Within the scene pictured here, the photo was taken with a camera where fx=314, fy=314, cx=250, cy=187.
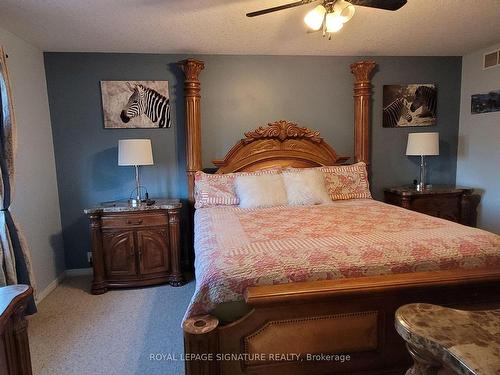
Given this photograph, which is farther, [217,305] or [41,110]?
[41,110]

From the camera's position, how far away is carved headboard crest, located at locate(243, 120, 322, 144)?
3383mm

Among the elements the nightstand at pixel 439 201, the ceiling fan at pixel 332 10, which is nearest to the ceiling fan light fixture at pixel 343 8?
the ceiling fan at pixel 332 10

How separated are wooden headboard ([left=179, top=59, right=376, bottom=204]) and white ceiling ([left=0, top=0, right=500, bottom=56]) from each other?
0.35 meters

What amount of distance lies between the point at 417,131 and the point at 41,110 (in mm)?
4113

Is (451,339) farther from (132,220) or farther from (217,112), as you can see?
(217,112)

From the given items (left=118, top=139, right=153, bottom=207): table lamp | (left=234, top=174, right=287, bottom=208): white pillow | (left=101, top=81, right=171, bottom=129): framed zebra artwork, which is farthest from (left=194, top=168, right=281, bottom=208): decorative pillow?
(left=101, top=81, right=171, bottom=129): framed zebra artwork

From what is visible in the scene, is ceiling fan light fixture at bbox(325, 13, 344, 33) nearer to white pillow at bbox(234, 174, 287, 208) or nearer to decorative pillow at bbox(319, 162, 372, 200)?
white pillow at bbox(234, 174, 287, 208)

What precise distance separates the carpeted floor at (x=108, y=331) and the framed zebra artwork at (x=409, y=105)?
2.96m

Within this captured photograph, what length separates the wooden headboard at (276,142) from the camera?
330 cm

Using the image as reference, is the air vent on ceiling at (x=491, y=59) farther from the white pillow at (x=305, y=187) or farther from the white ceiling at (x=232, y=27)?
the white pillow at (x=305, y=187)

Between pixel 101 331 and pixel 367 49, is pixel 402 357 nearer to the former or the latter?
pixel 101 331

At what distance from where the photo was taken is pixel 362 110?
11.7 feet

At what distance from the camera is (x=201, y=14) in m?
2.38

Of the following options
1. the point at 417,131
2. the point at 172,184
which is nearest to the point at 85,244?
the point at 172,184
